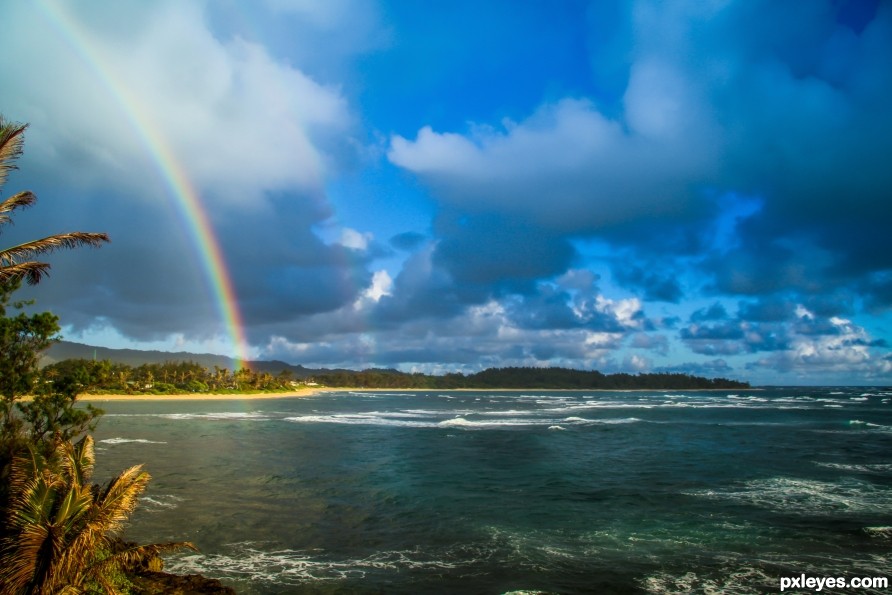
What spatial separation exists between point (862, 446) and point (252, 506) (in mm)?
42468

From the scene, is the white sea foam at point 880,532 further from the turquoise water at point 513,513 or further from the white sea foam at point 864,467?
the white sea foam at point 864,467

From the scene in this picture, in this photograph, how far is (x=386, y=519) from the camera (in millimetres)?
19562

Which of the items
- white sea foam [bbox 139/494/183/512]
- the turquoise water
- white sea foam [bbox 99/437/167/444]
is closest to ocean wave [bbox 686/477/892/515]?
the turquoise water

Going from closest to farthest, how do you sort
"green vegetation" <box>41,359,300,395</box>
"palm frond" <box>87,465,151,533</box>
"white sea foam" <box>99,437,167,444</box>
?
"palm frond" <box>87,465,151,533</box>
"white sea foam" <box>99,437,167,444</box>
"green vegetation" <box>41,359,300,395</box>

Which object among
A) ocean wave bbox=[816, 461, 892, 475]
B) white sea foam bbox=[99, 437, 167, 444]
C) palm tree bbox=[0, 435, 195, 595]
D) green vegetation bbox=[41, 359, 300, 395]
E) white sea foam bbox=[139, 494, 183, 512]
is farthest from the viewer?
green vegetation bbox=[41, 359, 300, 395]

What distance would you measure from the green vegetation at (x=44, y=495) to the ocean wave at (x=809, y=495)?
21.3 meters

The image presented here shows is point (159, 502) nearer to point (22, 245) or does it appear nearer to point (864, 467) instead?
point (22, 245)

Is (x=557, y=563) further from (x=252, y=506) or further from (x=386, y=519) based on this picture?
(x=252, y=506)

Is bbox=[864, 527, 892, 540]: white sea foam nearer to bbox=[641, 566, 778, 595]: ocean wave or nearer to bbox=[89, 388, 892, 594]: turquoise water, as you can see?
bbox=[89, 388, 892, 594]: turquoise water

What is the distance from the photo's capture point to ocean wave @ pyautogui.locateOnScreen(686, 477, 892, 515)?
67.6ft

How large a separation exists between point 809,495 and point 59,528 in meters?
26.1

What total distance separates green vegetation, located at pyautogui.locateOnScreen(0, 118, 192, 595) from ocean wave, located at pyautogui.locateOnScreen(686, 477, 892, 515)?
2128cm

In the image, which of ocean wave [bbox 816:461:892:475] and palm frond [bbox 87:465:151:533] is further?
ocean wave [bbox 816:461:892:475]

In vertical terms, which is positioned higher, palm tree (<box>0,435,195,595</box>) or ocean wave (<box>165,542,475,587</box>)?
palm tree (<box>0,435,195,595</box>)
